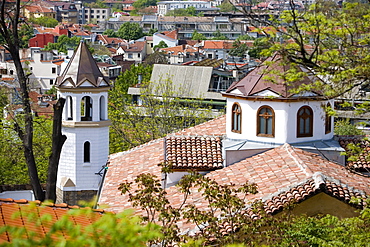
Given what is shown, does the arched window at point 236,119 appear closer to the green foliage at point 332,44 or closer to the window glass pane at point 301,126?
the window glass pane at point 301,126

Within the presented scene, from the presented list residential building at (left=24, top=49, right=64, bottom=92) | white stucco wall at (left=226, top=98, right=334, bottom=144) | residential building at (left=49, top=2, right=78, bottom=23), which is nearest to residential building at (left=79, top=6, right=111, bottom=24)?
residential building at (left=49, top=2, right=78, bottom=23)

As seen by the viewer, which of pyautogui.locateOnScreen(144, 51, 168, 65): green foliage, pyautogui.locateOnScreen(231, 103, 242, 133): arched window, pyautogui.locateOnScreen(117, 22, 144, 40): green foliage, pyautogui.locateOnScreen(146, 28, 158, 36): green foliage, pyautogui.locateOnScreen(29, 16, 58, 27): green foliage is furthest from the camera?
pyautogui.locateOnScreen(29, 16, 58, 27): green foliage

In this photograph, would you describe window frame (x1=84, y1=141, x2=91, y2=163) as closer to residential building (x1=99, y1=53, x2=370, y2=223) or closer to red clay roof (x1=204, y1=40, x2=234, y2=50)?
residential building (x1=99, y1=53, x2=370, y2=223)

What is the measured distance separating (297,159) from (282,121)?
2092 mm

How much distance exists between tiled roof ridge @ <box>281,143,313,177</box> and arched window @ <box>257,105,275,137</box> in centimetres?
70

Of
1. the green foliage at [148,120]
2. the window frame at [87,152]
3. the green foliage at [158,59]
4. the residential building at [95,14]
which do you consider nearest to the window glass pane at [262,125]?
the window frame at [87,152]

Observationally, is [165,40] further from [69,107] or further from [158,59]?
[69,107]

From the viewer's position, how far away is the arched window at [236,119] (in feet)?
66.5

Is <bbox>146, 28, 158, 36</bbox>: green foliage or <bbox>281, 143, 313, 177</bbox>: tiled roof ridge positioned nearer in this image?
<bbox>281, 143, 313, 177</bbox>: tiled roof ridge

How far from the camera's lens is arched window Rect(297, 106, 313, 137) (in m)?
19.7

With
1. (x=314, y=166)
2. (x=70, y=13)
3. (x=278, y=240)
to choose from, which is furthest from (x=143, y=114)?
(x=70, y=13)

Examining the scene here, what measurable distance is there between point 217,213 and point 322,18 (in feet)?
15.5

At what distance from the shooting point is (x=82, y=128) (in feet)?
88.6

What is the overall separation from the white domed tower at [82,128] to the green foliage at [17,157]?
10.0 ft
